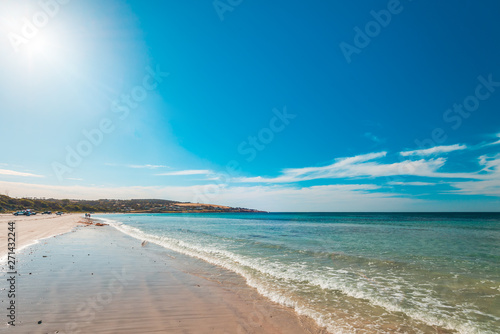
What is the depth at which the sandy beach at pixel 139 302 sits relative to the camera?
5.90 meters

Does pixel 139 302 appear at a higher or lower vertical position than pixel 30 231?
higher

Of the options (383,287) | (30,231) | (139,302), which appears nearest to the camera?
(139,302)

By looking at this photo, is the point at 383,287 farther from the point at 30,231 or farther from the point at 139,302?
the point at 30,231

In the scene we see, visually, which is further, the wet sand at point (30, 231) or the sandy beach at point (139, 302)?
the wet sand at point (30, 231)

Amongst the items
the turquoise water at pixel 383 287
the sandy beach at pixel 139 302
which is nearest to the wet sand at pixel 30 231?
the sandy beach at pixel 139 302

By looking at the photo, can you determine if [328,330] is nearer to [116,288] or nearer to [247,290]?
[247,290]

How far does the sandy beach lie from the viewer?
590 centimetres

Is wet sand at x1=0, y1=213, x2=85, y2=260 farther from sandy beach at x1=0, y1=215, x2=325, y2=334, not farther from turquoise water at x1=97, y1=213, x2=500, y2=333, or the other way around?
turquoise water at x1=97, y1=213, x2=500, y2=333

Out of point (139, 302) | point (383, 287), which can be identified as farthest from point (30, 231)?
point (383, 287)

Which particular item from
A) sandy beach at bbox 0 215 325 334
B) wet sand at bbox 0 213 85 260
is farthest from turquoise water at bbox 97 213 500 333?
wet sand at bbox 0 213 85 260

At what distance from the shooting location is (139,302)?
7.46 m

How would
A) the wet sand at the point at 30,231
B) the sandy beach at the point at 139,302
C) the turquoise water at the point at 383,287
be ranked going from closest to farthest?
the sandy beach at the point at 139,302, the turquoise water at the point at 383,287, the wet sand at the point at 30,231

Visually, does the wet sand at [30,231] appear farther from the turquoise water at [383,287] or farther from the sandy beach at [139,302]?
the turquoise water at [383,287]

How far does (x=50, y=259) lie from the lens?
43.9 ft
